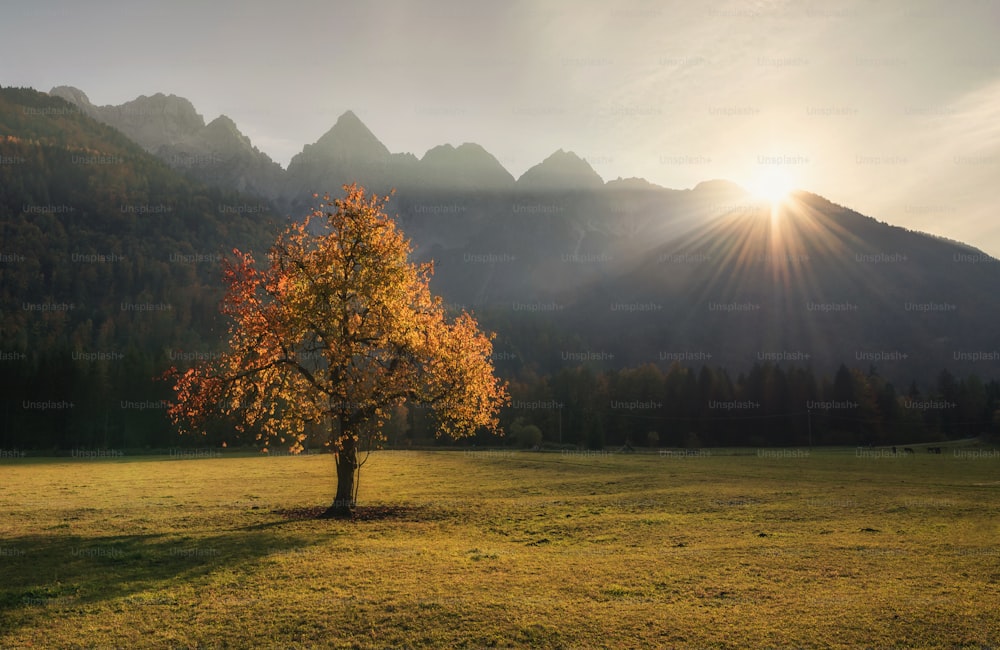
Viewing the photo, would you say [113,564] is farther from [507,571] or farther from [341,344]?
[507,571]

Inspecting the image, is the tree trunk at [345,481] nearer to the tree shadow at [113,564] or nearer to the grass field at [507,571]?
the grass field at [507,571]

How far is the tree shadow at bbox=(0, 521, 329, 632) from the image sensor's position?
53.7ft

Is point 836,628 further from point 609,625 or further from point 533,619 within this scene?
point 533,619

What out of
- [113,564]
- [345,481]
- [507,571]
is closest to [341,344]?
[345,481]

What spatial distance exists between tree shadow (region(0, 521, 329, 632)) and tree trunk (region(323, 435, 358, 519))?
4.68m

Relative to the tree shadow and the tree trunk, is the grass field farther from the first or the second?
the tree trunk

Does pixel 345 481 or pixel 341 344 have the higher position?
pixel 341 344

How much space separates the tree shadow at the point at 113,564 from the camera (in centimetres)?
1638

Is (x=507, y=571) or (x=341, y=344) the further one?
(x=341, y=344)

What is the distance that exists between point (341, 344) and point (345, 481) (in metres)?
7.78

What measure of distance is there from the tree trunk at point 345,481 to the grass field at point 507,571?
146cm

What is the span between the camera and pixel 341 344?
100ft

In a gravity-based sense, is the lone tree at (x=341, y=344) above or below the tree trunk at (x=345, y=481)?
above

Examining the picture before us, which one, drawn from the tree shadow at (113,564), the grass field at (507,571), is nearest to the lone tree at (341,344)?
the grass field at (507,571)
